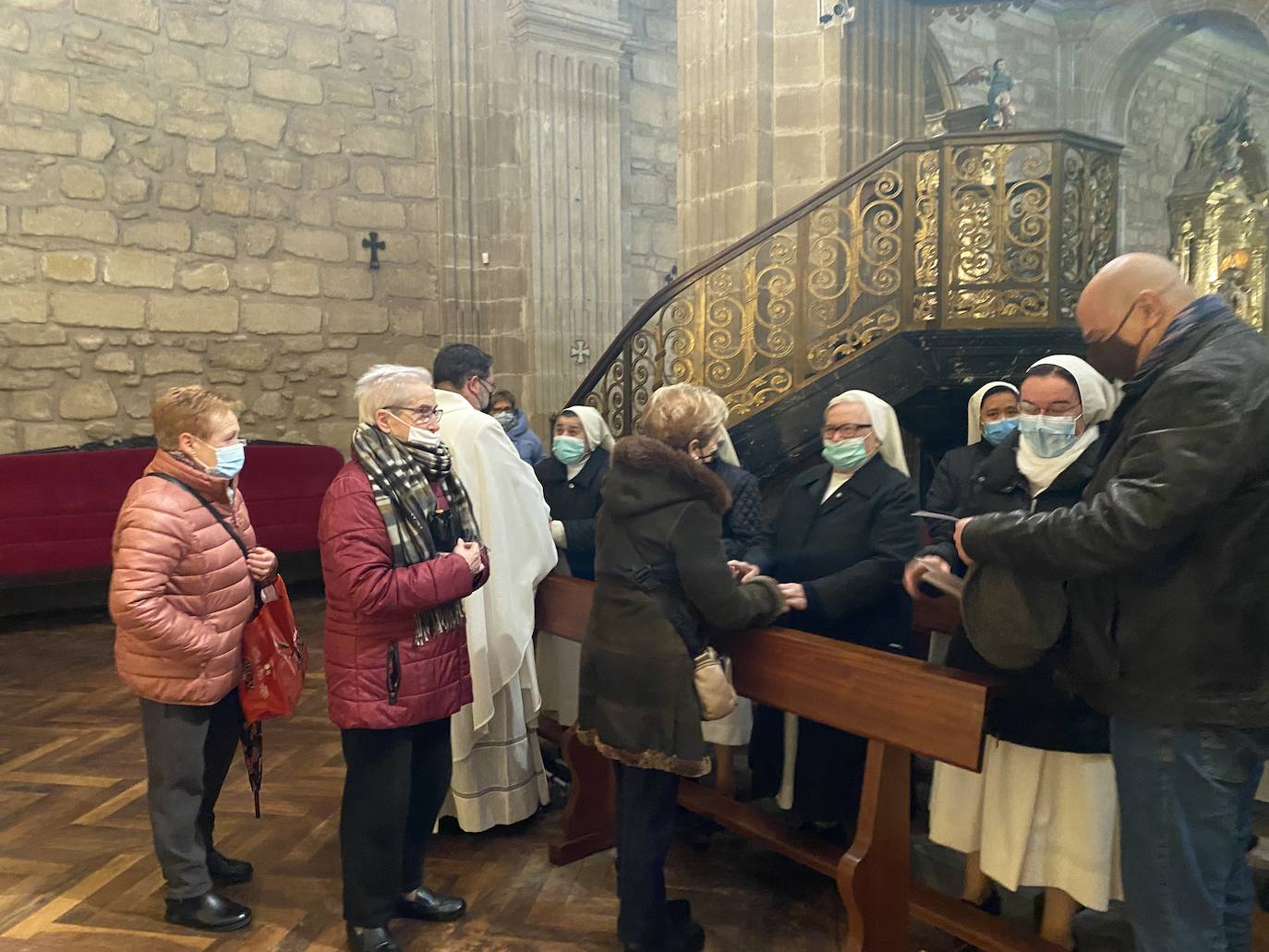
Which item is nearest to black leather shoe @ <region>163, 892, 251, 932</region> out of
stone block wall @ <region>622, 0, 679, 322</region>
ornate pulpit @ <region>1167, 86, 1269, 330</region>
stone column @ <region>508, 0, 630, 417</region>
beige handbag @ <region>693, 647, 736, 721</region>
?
beige handbag @ <region>693, 647, 736, 721</region>

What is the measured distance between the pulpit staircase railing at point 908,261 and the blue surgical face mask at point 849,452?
6.92 feet

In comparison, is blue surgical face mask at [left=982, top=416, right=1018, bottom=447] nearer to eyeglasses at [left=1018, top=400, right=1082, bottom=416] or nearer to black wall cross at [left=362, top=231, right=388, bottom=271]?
eyeglasses at [left=1018, top=400, right=1082, bottom=416]

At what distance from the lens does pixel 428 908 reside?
9.71 feet

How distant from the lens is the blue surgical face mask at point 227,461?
111 inches

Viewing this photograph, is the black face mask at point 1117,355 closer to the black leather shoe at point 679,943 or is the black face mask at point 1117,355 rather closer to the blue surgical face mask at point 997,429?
the blue surgical face mask at point 997,429

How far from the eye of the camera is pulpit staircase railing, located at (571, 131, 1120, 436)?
17.3 feet

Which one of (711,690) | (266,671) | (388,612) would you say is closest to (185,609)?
(266,671)

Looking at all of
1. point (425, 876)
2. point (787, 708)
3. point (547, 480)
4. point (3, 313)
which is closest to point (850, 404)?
point (787, 708)

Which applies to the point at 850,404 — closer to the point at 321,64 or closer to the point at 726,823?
the point at 726,823

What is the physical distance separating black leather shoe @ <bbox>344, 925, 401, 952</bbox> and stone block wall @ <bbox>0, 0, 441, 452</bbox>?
6158mm

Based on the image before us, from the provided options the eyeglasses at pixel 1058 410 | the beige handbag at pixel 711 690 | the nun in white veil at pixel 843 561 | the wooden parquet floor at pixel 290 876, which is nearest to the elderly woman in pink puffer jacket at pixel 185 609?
the wooden parquet floor at pixel 290 876

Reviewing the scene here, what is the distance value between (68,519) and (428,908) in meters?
5.33

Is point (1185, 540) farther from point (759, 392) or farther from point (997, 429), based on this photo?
point (759, 392)

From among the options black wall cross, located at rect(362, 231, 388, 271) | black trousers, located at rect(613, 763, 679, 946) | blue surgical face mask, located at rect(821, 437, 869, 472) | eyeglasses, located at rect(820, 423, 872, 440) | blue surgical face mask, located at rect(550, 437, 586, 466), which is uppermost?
black wall cross, located at rect(362, 231, 388, 271)
